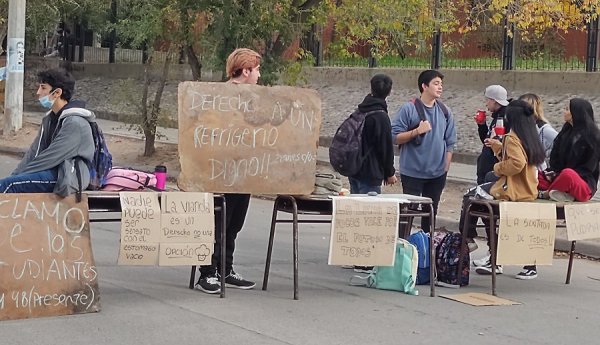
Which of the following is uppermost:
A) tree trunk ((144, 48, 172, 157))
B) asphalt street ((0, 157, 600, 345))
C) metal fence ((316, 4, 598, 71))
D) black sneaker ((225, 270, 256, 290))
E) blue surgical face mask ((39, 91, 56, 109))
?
metal fence ((316, 4, 598, 71))

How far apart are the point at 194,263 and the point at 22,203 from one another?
137cm

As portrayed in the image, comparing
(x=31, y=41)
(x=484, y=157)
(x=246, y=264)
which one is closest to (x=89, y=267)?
(x=246, y=264)

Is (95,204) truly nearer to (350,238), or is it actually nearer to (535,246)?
(350,238)

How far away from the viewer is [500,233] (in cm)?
835

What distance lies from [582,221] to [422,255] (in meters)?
1.46

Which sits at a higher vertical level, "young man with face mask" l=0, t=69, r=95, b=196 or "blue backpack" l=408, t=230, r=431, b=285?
"young man with face mask" l=0, t=69, r=95, b=196

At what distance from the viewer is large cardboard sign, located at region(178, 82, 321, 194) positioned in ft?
25.1

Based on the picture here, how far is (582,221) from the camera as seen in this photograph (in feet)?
29.0

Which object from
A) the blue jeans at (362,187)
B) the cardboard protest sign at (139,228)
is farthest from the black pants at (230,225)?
the blue jeans at (362,187)

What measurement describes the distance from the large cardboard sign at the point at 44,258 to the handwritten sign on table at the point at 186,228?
602 mm

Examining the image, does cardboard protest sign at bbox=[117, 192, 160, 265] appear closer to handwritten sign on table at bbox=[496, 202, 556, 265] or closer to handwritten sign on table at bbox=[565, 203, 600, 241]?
handwritten sign on table at bbox=[496, 202, 556, 265]

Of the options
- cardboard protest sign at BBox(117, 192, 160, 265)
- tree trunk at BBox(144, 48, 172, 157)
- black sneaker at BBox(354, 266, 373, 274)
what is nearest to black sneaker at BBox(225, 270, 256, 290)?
cardboard protest sign at BBox(117, 192, 160, 265)

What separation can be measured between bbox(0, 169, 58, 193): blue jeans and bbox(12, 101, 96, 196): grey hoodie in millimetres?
47

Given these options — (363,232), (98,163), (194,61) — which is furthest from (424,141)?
(194,61)
